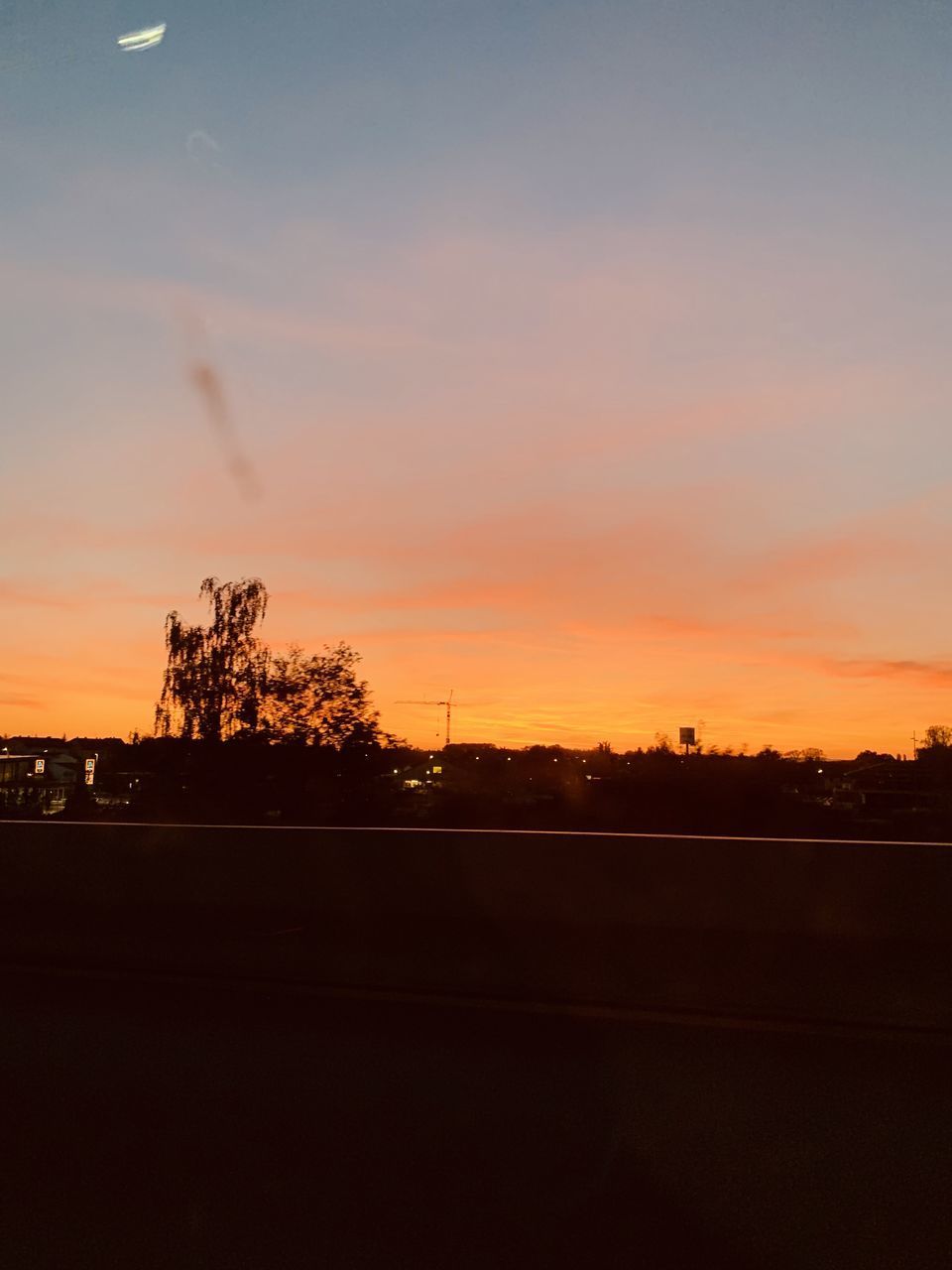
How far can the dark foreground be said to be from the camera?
4.70 m

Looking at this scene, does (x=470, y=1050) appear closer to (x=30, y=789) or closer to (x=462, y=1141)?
(x=462, y=1141)

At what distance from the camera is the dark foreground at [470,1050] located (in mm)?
4703

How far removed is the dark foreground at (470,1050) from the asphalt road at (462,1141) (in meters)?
0.02

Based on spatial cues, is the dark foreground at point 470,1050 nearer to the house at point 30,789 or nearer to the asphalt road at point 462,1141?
the asphalt road at point 462,1141

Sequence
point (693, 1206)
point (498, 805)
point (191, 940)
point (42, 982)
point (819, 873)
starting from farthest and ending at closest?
point (498, 805)
point (191, 940)
point (42, 982)
point (819, 873)
point (693, 1206)

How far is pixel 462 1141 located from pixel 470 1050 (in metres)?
1.53

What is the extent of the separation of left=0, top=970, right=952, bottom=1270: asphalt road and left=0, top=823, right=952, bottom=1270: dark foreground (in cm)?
2

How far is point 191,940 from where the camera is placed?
A: 9.73 meters

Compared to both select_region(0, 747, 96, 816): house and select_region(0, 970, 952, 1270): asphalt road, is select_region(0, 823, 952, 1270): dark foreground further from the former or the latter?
select_region(0, 747, 96, 816): house

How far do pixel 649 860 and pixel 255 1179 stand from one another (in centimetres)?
437

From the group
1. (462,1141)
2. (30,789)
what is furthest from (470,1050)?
(30,789)

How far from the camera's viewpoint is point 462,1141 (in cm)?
564

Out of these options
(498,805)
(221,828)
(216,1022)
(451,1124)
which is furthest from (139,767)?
(451,1124)

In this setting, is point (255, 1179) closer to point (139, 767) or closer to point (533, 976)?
point (533, 976)
